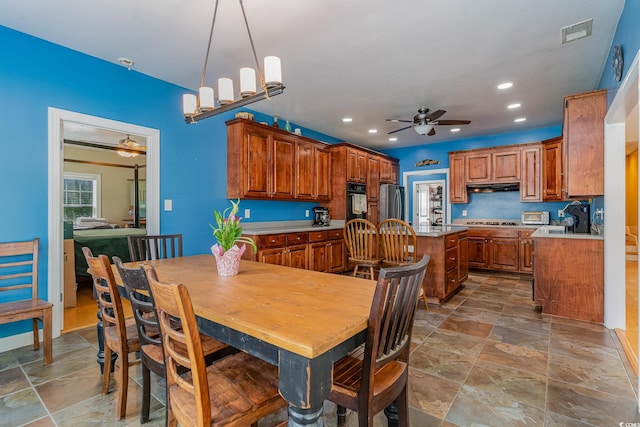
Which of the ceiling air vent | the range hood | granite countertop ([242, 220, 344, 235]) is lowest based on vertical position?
granite countertop ([242, 220, 344, 235])

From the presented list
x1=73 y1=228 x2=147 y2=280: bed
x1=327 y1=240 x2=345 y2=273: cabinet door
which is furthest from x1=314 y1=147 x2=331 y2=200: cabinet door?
x1=73 y1=228 x2=147 y2=280: bed

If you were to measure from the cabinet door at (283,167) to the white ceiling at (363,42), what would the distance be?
2.32ft

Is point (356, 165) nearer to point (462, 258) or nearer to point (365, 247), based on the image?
point (462, 258)

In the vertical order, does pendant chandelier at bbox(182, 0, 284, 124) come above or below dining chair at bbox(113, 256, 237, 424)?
above

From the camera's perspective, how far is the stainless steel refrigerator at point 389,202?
6.50 m

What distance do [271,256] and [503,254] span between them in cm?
400

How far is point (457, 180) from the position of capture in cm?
618

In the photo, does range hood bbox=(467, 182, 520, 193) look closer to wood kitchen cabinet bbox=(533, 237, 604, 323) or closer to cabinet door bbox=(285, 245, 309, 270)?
wood kitchen cabinet bbox=(533, 237, 604, 323)

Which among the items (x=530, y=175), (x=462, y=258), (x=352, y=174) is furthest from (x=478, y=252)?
(x=352, y=174)

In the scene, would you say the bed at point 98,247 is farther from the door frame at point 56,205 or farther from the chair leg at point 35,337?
the chair leg at point 35,337

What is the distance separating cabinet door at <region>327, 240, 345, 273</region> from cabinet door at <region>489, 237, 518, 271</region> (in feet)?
8.62

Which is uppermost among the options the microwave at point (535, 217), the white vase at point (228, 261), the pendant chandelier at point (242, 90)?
the pendant chandelier at point (242, 90)

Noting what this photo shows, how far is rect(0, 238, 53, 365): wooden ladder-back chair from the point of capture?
90.8 inches

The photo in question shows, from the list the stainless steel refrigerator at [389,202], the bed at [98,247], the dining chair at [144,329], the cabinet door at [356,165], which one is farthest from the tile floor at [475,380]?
the stainless steel refrigerator at [389,202]
